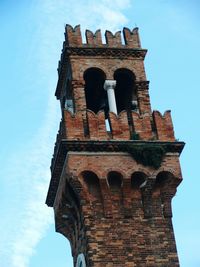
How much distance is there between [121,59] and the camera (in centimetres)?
2825

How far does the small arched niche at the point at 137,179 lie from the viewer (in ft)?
83.3

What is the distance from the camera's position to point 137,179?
2555cm

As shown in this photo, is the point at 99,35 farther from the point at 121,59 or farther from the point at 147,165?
the point at 147,165

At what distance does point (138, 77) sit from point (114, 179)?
438 centimetres

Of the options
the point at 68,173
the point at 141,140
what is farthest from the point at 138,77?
the point at 68,173

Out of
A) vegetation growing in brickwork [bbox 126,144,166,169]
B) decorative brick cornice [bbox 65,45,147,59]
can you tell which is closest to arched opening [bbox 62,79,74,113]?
decorative brick cornice [bbox 65,45,147,59]

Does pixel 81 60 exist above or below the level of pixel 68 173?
above

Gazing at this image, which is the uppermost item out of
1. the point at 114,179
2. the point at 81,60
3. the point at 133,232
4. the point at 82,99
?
the point at 81,60

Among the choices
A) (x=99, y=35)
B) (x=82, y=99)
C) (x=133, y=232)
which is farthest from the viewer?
(x=99, y=35)

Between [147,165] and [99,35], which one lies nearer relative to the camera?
[147,165]

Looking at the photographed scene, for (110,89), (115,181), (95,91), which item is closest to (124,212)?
(115,181)

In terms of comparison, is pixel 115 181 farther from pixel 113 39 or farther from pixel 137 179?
pixel 113 39

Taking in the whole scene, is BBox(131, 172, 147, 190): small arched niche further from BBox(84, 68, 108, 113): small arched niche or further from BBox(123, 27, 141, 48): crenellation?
BBox(123, 27, 141, 48): crenellation

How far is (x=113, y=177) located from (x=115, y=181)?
152 millimetres
